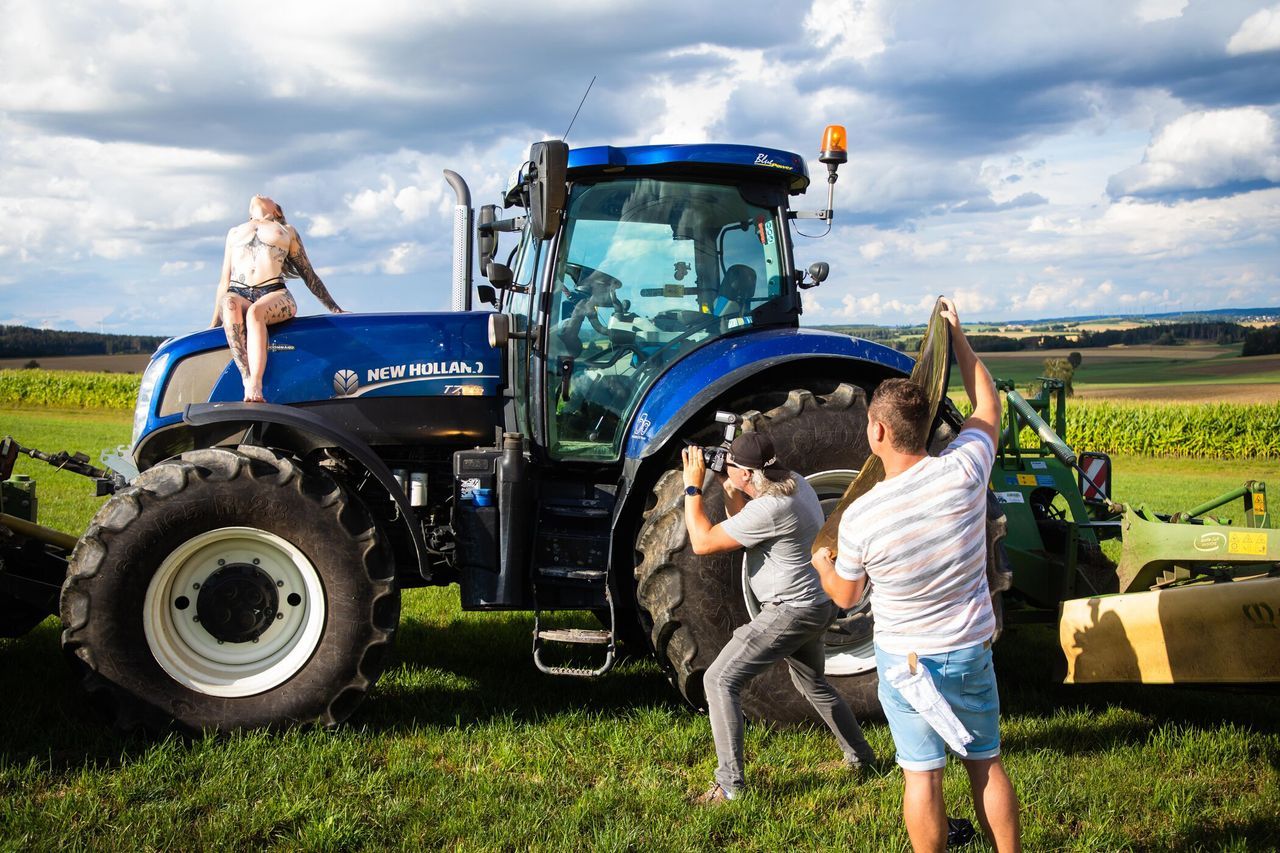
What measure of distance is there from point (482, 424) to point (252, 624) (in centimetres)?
144

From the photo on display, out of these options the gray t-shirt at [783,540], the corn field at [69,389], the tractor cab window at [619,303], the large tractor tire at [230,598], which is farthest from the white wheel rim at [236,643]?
the corn field at [69,389]

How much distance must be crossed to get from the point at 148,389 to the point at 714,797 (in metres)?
3.23

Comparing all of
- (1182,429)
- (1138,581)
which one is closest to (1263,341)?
(1182,429)

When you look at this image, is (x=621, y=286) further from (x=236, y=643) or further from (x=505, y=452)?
(x=236, y=643)

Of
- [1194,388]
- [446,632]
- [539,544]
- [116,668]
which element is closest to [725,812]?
[539,544]

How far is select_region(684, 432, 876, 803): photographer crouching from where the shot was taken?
380 centimetres

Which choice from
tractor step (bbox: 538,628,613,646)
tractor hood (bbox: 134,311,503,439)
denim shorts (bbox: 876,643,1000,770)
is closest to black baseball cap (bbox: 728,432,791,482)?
denim shorts (bbox: 876,643,1000,770)

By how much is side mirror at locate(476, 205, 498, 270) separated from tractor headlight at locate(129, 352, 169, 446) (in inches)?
63.7

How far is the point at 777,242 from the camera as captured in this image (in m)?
5.13

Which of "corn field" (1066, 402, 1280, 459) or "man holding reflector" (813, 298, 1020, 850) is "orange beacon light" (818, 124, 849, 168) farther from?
"corn field" (1066, 402, 1280, 459)

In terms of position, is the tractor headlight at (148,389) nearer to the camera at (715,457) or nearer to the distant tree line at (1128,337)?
the camera at (715,457)

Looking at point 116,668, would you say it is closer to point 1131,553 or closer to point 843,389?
point 843,389

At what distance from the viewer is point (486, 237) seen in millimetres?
5551

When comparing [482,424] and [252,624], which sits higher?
[482,424]
